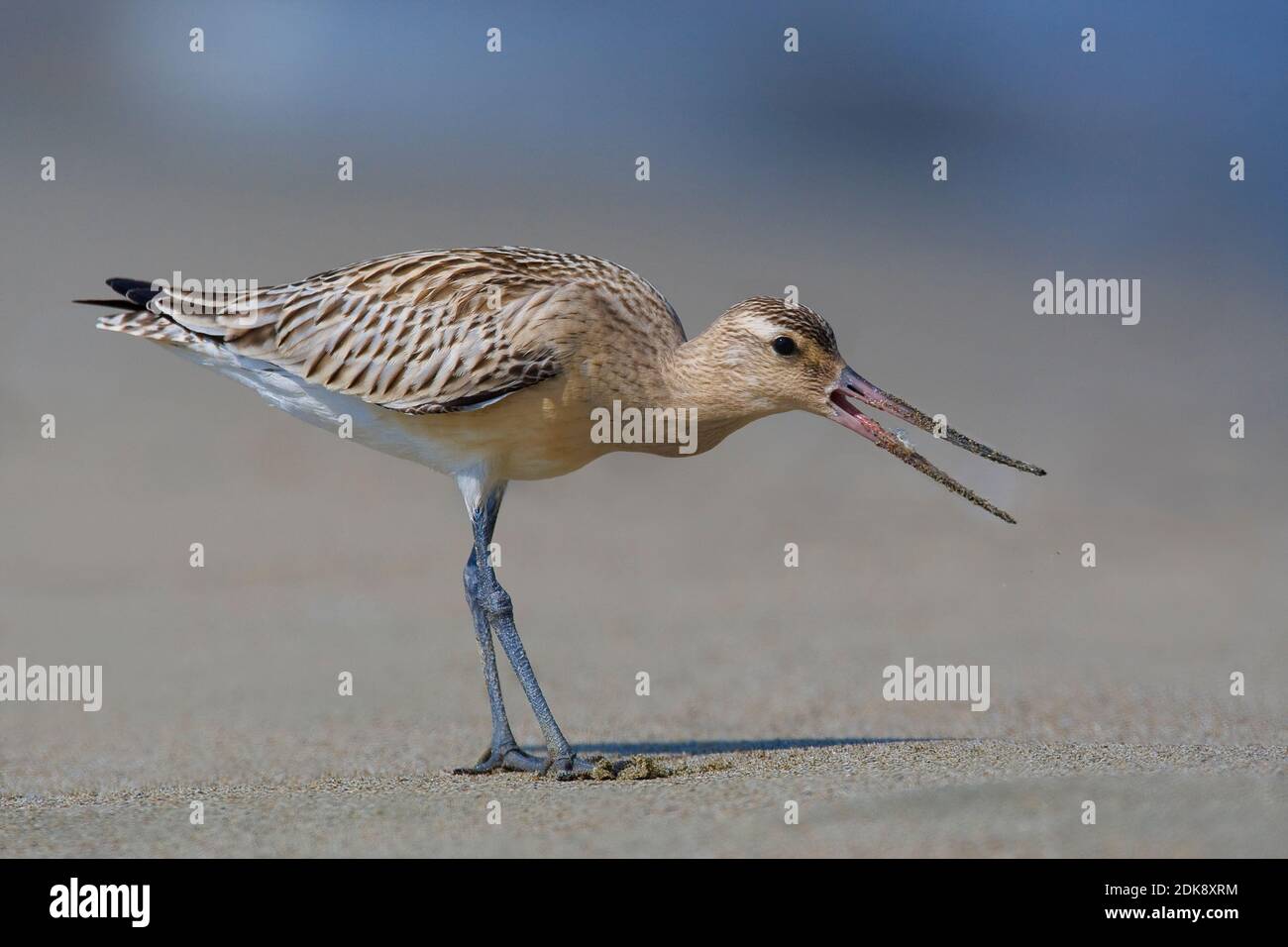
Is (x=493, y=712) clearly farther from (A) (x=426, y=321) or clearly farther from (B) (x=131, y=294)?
(B) (x=131, y=294)

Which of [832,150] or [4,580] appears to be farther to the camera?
[832,150]

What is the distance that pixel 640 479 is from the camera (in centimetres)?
2295

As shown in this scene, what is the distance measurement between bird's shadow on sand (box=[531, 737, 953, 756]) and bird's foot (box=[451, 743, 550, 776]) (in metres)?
0.84

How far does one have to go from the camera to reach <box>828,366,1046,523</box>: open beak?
897 centimetres

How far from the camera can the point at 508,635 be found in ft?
31.1

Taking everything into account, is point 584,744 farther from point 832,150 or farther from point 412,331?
point 832,150

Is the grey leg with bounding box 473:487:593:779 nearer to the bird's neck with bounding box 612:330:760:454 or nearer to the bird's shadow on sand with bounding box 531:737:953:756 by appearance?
the bird's shadow on sand with bounding box 531:737:953:756

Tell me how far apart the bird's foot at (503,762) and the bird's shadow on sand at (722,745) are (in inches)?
33.1

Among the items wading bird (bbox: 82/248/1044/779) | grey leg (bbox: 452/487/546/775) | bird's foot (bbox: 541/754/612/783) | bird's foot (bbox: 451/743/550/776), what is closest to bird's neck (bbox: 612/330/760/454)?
wading bird (bbox: 82/248/1044/779)

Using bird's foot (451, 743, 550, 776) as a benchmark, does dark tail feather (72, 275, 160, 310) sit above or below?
above

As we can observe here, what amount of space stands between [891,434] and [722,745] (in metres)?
2.59

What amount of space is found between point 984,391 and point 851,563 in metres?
8.43

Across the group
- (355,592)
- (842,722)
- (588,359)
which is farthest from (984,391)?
Result: (588,359)

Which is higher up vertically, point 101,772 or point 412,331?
point 412,331
